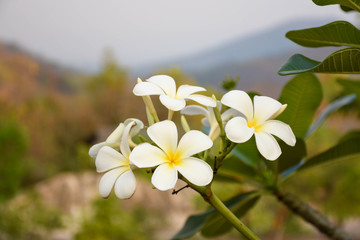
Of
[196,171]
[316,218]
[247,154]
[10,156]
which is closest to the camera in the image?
[196,171]

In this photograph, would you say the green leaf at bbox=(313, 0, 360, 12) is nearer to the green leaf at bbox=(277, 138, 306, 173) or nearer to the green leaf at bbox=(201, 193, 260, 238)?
the green leaf at bbox=(277, 138, 306, 173)

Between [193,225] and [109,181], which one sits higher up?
[109,181]

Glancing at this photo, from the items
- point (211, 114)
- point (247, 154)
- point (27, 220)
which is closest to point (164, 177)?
point (211, 114)

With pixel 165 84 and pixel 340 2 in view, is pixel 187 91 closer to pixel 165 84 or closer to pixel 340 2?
pixel 165 84

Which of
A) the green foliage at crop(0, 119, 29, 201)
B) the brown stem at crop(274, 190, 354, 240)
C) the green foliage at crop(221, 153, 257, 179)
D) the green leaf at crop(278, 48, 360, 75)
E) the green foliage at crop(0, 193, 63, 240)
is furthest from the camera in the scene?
the green foliage at crop(0, 119, 29, 201)

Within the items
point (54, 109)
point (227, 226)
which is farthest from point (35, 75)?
point (227, 226)

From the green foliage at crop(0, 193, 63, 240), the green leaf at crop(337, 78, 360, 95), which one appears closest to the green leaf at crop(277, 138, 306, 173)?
the green leaf at crop(337, 78, 360, 95)
